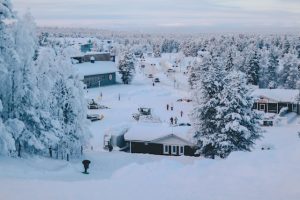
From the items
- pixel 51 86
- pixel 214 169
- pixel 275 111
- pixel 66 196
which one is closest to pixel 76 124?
pixel 51 86

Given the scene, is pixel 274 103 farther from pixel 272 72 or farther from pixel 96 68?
pixel 96 68

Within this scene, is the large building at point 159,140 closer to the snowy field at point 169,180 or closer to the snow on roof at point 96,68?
the snowy field at point 169,180

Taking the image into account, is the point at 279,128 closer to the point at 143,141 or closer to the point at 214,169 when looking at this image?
the point at 143,141

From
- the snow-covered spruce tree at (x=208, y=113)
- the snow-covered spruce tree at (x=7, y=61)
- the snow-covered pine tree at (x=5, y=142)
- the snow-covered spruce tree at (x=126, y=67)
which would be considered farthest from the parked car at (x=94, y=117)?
the snow-covered spruce tree at (x=126, y=67)

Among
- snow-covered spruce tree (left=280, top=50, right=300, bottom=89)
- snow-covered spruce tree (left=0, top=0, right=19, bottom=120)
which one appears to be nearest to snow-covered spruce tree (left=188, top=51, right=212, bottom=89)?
snow-covered spruce tree (left=0, top=0, right=19, bottom=120)

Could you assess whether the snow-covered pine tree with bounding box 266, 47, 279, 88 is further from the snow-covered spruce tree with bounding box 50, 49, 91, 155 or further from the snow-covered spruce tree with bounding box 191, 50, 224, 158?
the snow-covered spruce tree with bounding box 50, 49, 91, 155

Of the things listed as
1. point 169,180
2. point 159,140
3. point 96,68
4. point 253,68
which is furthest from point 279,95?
point 169,180
